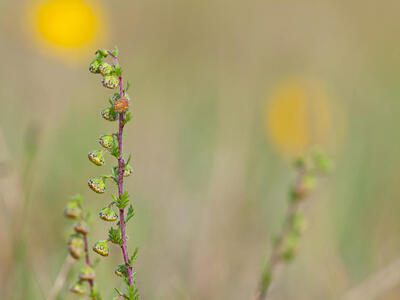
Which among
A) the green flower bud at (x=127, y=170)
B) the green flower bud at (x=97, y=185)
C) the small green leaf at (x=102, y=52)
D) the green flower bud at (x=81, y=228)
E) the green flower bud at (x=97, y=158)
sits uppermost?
the small green leaf at (x=102, y=52)

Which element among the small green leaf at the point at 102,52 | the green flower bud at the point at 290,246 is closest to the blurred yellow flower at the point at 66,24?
the green flower bud at the point at 290,246

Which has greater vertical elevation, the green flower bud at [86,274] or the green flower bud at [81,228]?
the green flower bud at [81,228]

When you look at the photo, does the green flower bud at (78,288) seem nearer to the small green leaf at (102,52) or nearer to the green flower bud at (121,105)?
the green flower bud at (121,105)

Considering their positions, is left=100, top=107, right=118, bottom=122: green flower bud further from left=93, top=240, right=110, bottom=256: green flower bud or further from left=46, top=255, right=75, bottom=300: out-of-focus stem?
left=46, top=255, right=75, bottom=300: out-of-focus stem

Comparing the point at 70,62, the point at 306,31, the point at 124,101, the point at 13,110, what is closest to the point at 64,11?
the point at 70,62

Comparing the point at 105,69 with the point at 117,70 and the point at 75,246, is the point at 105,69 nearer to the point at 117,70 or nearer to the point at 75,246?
the point at 117,70

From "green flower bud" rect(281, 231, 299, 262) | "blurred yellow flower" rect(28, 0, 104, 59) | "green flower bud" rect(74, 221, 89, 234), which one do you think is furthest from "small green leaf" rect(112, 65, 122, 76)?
"blurred yellow flower" rect(28, 0, 104, 59)
